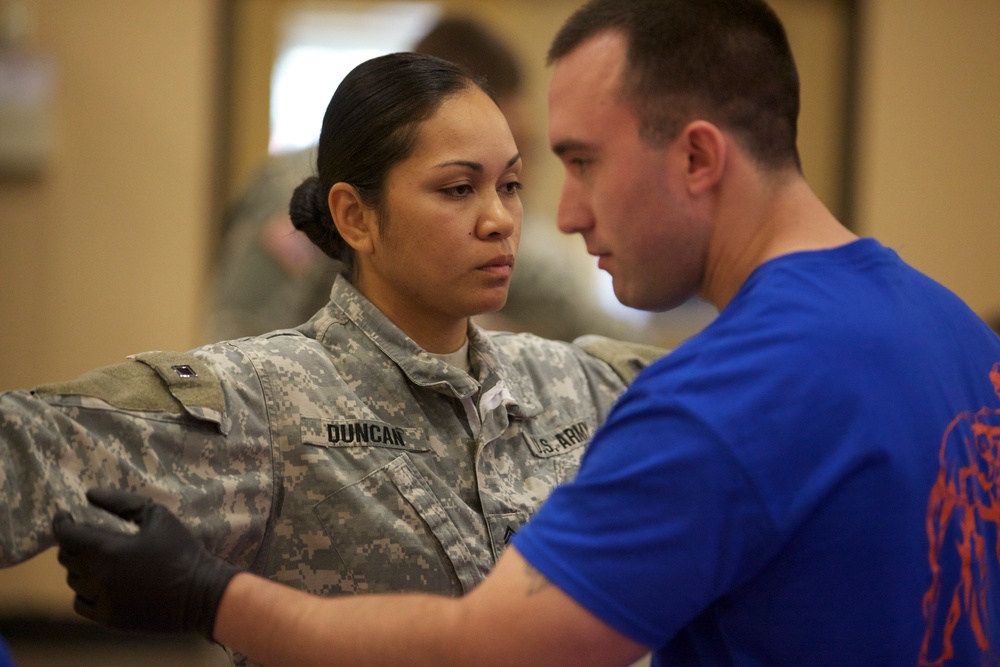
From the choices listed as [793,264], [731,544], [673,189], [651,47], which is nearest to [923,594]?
[731,544]

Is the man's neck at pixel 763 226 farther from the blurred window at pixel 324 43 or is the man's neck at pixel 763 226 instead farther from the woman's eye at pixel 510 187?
the blurred window at pixel 324 43

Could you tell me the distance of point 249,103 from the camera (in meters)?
3.90

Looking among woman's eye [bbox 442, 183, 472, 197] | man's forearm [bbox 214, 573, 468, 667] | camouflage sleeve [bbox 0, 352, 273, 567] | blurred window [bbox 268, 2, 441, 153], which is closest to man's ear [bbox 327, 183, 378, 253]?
woman's eye [bbox 442, 183, 472, 197]

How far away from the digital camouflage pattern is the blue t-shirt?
369mm

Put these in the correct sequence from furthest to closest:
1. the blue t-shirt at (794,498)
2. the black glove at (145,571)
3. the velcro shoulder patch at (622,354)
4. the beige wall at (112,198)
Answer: the beige wall at (112,198) < the velcro shoulder patch at (622,354) < the black glove at (145,571) < the blue t-shirt at (794,498)

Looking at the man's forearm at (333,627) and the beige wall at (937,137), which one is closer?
the man's forearm at (333,627)

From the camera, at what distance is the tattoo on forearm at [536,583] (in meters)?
1.03

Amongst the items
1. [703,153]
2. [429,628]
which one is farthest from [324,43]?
[429,628]

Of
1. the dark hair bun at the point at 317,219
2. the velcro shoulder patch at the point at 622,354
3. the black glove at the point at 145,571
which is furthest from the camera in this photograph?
the velcro shoulder patch at the point at 622,354

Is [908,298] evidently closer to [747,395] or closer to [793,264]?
[793,264]

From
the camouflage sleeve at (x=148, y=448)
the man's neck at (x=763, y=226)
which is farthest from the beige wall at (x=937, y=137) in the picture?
the camouflage sleeve at (x=148, y=448)

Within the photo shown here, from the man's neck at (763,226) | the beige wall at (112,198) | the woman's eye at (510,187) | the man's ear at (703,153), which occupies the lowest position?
the beige wall at (112,198)

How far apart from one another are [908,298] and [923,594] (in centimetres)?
31

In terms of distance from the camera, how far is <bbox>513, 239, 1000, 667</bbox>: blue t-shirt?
101 centimetres
